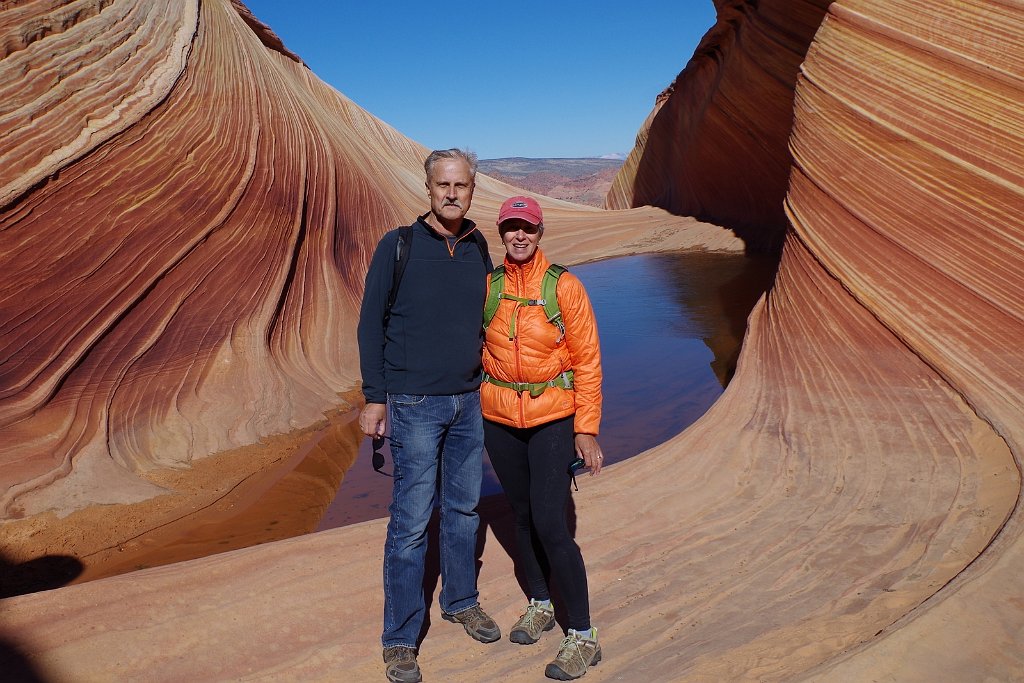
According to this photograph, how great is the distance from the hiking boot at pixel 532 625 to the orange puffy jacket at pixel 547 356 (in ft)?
1.84

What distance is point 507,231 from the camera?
5.95ft

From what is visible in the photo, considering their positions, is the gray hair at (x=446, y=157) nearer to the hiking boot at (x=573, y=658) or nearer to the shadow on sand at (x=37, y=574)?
the hiking boot at (x=573, y=658)

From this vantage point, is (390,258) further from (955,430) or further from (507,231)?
(955,430)

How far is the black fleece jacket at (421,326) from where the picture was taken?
185 cm

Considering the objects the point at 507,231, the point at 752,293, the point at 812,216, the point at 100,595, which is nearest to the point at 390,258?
the point at 507,231

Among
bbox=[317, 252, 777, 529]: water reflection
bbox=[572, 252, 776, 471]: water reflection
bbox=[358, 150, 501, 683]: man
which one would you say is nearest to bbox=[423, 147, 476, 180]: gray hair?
bbox=[358, 150, 501, 683]: man

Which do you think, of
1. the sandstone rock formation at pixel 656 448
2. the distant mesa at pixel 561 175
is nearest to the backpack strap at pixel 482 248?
the sandstone rock formation at pixel 656 448

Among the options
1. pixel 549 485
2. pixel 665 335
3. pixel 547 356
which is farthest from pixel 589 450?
pixel 665 335

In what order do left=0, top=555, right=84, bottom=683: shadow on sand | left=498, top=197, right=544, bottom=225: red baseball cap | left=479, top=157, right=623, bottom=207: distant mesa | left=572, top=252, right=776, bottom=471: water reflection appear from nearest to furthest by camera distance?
1. left=498, top=197, right=544, bottom=225: red baseball cap
2. left=0, top=555, right=84, bottom=683: shadow on sand
3. left=572, top=252, right=776, bottom=471: water reflection
4. left=479, top=157, right=623, bottom=207: distant mesa

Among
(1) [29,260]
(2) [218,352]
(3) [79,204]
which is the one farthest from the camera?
(2) [218,352]

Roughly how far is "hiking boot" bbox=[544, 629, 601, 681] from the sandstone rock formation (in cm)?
7

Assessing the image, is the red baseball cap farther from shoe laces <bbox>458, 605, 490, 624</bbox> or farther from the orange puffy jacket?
shoe laces <bbox>458, 605, 490, 624</bbox>

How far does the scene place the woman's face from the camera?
1.80m

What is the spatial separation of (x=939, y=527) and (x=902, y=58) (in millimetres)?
3233
